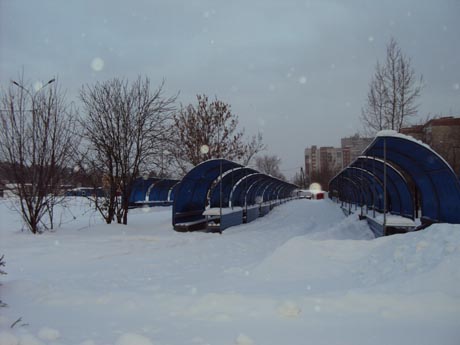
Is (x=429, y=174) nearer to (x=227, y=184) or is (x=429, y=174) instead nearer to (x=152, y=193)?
(x=227, y=184)

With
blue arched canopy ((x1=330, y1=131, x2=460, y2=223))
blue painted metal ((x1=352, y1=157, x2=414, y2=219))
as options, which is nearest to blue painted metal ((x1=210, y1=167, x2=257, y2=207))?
blue painted metal ((x1=352, y1=157, x2=414, y2=219))

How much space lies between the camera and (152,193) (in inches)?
1261

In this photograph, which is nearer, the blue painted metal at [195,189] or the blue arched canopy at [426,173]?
the blue arched canopy at [426,173]

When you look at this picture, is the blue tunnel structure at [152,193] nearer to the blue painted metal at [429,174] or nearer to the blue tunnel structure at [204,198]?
the blue tunnel structure at [204,198]

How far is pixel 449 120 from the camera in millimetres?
52969

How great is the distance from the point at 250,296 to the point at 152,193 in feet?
91.3

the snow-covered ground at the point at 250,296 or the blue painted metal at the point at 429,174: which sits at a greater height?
the blue painted metal at the point at 429,174

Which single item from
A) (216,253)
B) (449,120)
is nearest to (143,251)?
(216,253)

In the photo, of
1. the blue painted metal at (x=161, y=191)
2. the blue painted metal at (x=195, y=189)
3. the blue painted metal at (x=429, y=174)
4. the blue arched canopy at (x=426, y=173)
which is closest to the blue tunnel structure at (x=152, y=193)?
the blue painted metal at (x=161, y=191)

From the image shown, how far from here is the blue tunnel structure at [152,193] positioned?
29.2 metres

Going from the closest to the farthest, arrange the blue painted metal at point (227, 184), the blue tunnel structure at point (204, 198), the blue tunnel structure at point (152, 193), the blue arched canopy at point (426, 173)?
the blue arched canopy at point (426, 173) → the blue tunnel structure at point (204, 198) → the blue painted metal at point (227, 184) → the blue tunnel structure at point (152, 193)

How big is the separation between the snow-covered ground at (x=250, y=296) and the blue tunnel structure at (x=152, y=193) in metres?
20.6

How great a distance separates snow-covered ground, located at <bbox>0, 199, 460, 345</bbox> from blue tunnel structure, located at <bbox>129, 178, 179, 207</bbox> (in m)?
20.6

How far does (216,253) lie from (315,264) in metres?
3.17
